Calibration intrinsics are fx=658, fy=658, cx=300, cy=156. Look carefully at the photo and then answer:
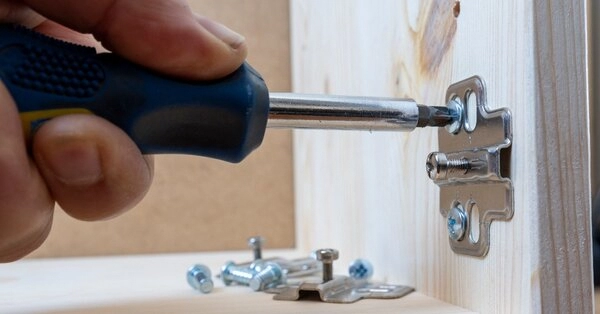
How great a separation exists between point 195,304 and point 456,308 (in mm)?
163

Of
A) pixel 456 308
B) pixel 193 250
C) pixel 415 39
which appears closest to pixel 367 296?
pixel 456 308

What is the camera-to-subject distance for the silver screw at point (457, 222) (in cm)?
40

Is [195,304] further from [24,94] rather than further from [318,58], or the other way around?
[318,58]

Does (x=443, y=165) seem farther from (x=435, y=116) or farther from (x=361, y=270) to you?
(x=361, y=270)

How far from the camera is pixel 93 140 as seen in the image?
281mm

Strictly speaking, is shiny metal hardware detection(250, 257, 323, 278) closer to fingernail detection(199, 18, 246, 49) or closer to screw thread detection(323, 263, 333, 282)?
screw thread detection(323, 263, 333, 282)

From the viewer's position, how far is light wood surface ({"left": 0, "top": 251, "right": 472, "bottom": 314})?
0.40 meters

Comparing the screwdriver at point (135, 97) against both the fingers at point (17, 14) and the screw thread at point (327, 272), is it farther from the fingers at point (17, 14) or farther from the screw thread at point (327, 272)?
the screw thread at point (327, 272)

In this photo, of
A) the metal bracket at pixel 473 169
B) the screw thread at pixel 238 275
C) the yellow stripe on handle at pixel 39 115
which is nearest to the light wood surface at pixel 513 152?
the metal bracket at pixel 473 169

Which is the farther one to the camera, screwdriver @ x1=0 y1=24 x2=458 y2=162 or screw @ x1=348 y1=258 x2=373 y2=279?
screw @ x1=348 y1=258 x2=373 y2=279

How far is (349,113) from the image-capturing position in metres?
0.40

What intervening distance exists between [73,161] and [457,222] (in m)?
0.23

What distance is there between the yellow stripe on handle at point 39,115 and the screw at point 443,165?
0.67 feet

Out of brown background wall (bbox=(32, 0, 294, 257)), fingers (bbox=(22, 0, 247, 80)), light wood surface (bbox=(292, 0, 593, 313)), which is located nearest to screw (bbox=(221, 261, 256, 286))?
light wood surface (bbox=(292, 0, 593, 313))
